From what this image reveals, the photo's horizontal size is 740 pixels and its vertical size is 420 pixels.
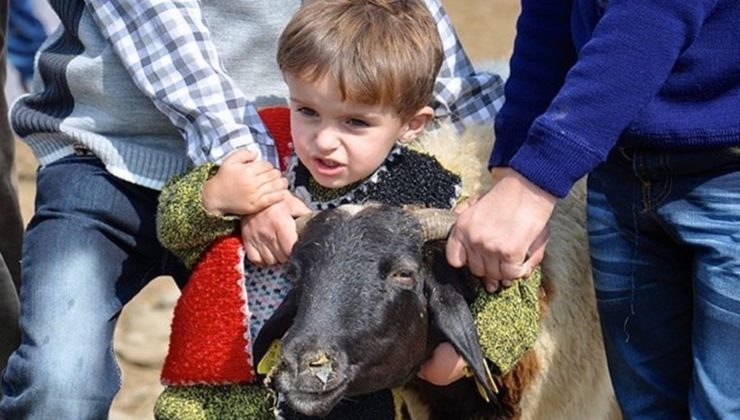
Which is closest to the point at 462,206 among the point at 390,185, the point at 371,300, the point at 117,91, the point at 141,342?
the point at 390,185

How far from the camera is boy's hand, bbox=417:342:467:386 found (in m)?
3.04

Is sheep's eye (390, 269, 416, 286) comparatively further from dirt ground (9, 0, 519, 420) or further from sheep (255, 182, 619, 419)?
dirt ground (9, 0, 519, 420)

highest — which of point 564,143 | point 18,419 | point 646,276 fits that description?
point 564,143

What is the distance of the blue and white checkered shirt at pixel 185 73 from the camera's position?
125 inches

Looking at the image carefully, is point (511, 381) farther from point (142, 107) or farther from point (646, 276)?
point (142, 107)

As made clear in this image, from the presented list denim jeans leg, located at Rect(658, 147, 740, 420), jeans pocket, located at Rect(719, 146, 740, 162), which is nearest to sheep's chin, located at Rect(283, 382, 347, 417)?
denim jeans leg, located at Rect(658, 147, 740, 420)

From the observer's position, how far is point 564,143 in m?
2.60

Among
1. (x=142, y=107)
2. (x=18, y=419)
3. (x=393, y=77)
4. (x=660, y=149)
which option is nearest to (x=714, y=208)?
(x=660, y=149)

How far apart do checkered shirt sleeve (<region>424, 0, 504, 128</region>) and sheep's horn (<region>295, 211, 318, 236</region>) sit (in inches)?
22.7

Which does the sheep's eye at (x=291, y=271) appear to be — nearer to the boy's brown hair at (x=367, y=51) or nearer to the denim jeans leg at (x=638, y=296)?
the boy's brown hair at (x=367, y=51)

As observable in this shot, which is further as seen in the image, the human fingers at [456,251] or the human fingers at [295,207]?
the human fingers at [295,207]

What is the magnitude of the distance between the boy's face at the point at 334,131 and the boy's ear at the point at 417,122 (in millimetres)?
90

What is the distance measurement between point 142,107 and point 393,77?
73 cm

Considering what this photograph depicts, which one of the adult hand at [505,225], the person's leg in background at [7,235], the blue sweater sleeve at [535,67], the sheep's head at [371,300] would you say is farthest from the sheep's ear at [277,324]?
the person's leg in background at [7,235]
